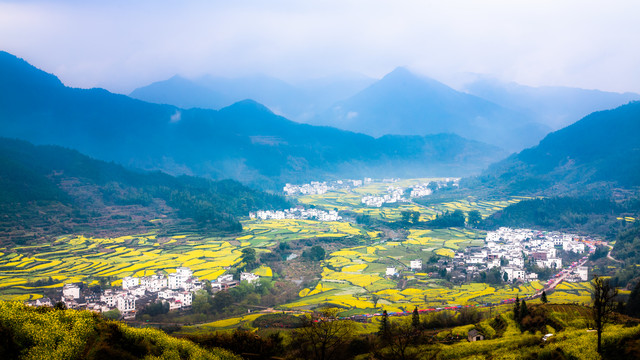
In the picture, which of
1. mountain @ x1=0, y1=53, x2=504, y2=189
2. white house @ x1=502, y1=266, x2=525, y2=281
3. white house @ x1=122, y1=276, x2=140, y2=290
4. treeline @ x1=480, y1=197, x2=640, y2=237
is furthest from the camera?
mountain @ x1=0, y1=53, x2=504, y2=189

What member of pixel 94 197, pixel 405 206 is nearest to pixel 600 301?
pixel 405 206

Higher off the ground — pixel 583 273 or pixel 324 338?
pixel 324 338

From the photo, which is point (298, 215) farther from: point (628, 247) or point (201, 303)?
point (628, 247)

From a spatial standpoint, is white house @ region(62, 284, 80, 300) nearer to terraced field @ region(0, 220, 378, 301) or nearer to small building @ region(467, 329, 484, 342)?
terraced field @ region(0, 220, 378, 301)

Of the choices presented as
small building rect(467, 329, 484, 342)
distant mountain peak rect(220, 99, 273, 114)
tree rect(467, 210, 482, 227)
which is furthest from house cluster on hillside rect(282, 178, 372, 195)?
small building rect(467, 329, 484, 342)

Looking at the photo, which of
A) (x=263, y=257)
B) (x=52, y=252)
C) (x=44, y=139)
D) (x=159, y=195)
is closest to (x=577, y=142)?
(x=263, y=257)
